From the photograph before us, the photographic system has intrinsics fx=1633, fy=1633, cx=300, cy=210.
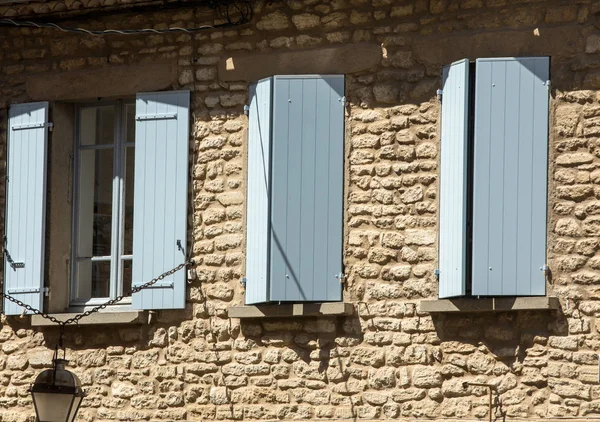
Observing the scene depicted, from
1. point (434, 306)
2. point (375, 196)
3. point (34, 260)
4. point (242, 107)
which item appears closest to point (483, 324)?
point (434, 306)

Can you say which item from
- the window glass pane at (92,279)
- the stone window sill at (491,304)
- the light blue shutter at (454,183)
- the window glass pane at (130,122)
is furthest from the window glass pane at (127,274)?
the light blue shutter at (454,183)

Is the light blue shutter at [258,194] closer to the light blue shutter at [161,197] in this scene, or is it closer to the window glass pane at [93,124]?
the light blue shutter at [161,197]

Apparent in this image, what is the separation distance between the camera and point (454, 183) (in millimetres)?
10773

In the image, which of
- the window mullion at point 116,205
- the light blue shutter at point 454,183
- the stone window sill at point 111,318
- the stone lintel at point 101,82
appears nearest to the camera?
the light blue shutter at point 454,183

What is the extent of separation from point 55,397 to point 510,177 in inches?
128

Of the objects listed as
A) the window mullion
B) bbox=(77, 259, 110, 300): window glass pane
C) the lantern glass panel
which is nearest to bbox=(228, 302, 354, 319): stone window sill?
the window mullion

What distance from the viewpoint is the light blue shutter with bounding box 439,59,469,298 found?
10.7 meters

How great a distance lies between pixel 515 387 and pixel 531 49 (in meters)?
2.22

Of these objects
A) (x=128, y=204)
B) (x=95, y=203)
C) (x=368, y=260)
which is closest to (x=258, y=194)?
(x=368, y=260)

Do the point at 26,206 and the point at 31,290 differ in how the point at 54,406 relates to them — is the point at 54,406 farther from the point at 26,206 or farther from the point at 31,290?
the point at 26,206

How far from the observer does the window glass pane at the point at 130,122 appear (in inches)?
480

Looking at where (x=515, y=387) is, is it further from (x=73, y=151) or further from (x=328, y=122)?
(x=73, y=151)

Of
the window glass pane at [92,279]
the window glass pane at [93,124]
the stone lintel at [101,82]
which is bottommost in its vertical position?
the window glass pane at [92,279]

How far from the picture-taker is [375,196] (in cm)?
1113
